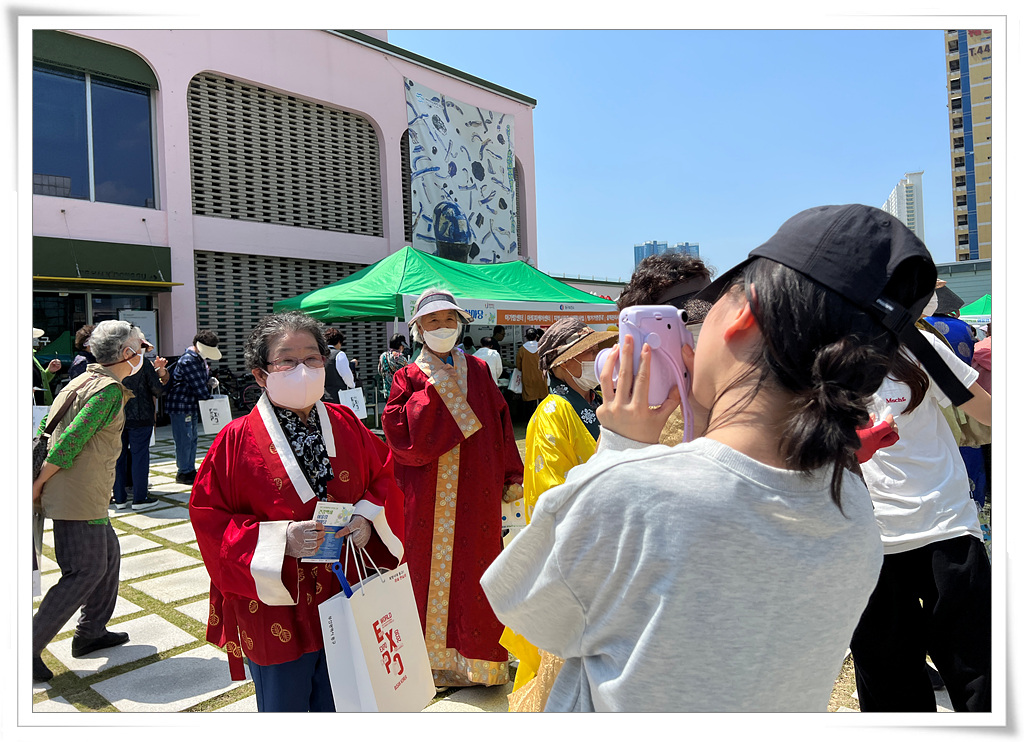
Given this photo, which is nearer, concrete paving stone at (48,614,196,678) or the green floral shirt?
the green floral shirt

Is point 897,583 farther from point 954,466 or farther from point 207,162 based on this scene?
point 207,162

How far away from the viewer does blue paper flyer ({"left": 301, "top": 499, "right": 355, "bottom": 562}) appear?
6.31 feet

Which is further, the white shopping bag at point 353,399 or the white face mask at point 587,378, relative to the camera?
the white shopping bag at point 353,399

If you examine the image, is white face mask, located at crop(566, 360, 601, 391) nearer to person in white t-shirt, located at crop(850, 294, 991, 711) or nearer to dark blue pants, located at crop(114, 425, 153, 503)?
person in white t-shirt, located at crop(850, 294, 991, 711)

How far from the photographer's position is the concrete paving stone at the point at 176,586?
13.7 feet

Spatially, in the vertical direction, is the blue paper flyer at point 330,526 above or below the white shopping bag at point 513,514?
above

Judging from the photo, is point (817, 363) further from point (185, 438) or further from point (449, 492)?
point (185, 438)

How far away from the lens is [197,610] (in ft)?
12.9

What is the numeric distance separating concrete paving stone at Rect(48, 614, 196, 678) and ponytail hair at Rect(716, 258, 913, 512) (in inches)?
143

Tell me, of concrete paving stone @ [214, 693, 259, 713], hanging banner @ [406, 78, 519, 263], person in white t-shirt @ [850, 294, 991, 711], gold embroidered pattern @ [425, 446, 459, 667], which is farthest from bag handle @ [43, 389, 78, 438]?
hanging banner @ [406, 78, 519, 263]

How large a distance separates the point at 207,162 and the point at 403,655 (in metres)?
13.8

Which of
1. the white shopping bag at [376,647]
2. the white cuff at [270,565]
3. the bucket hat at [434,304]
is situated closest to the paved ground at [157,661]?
the white cuff at [270,565]

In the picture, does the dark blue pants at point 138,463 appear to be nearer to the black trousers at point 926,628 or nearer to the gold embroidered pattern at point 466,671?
the gold embroidered pattern at point 466,671
